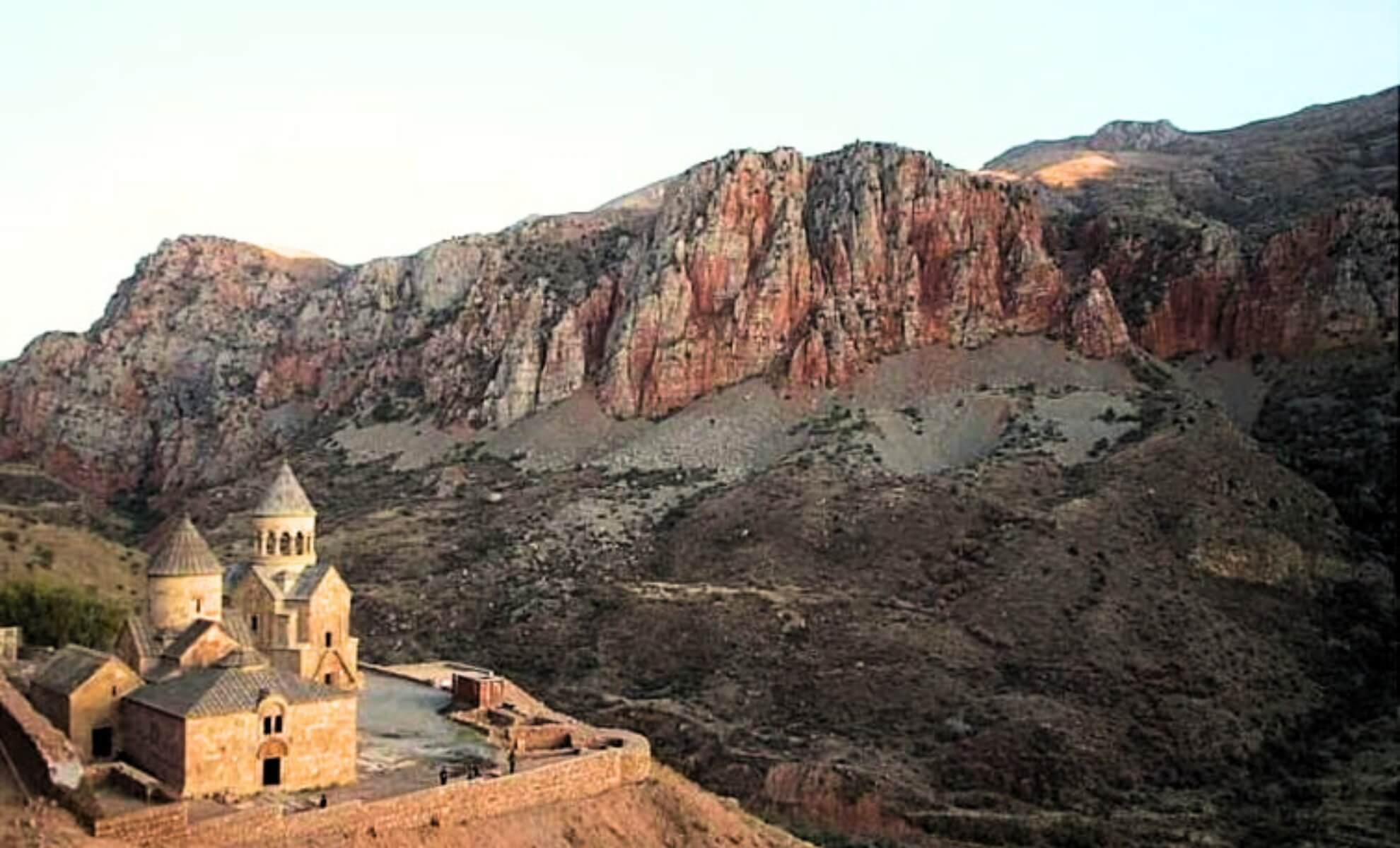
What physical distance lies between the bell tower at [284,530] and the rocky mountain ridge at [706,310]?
53.7m

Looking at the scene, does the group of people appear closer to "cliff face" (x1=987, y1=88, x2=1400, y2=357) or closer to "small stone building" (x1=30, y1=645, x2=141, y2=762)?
"small stone building" (x1=30, y1=645, x2=141, y2=762)

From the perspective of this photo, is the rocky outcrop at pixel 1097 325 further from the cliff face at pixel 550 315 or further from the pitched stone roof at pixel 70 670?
the pitched stone roof at pixel 70 670

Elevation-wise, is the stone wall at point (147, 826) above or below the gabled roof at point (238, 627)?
below

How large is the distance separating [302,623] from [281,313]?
9024 cm

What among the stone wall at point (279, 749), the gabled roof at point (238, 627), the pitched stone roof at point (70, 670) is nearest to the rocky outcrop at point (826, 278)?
the gabled roof at point (238, 627)

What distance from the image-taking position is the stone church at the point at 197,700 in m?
31.8

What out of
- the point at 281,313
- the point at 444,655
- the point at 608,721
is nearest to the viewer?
the point at 608,721

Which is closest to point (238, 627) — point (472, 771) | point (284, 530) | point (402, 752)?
point (284, 530)

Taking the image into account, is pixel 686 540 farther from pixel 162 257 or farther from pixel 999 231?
pixel 162 257

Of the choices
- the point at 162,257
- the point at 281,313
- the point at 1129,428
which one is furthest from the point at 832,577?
the point at 162,257

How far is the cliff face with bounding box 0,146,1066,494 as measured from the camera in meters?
97.5

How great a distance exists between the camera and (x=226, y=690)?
32469 millimetres

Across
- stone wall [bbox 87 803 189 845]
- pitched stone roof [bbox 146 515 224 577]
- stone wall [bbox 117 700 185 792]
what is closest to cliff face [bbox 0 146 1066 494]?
pitched stone roof [bbox 146 515 224 577]

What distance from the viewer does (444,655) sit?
67.2m
